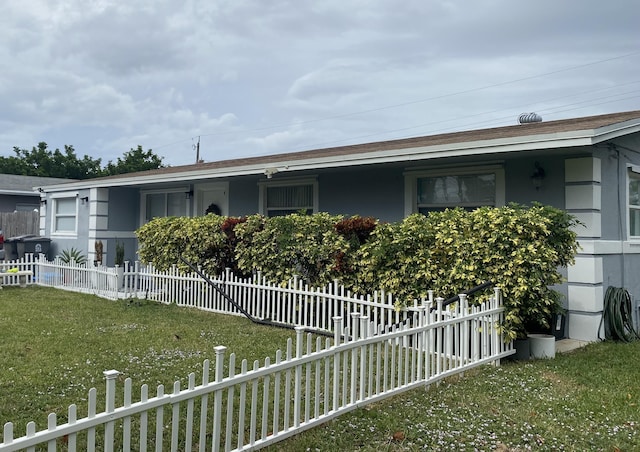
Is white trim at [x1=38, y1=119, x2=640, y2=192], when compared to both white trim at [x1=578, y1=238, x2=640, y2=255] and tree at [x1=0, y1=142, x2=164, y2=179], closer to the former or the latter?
white trim at [x1=578, y1=238, x2=640, y2=255]

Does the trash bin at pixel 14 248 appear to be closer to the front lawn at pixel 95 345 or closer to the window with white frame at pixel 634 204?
the front lawn at pixel 95 345

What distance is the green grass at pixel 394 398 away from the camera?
3939 mm

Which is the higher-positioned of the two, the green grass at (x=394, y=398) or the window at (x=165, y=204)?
the window at (x=165, y=204)

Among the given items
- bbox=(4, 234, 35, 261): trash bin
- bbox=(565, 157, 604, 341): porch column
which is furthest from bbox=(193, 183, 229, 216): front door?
bbox=(565, 157, 604, 341): porch column

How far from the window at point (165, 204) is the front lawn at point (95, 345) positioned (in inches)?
188

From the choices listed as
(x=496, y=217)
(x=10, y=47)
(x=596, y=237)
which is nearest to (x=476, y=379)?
(x=496, y=217)

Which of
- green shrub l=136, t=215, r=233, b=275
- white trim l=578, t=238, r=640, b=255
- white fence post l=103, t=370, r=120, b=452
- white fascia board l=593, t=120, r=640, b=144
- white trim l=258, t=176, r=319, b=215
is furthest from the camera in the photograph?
white trim l=258, t=176, r=319, b=215

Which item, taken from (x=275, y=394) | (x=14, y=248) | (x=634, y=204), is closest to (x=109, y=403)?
(x=275, y=394)

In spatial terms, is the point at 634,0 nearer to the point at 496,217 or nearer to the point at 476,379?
the point at 496,217

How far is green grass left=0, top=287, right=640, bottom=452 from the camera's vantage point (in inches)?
155

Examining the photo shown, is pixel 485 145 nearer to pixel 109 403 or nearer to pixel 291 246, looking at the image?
pixel 291 246

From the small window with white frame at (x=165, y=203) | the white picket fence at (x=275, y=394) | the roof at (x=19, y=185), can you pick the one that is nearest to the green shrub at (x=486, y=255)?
the white picket fence at (x=275, y=394)

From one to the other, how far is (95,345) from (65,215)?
10.9 meters

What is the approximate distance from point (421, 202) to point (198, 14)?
5934 millimetres
